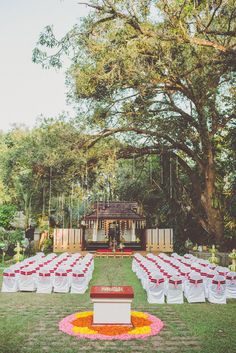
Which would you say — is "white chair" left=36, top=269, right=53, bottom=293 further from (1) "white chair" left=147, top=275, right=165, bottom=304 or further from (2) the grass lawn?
(1) "white chair" left=147, top=275, right=165, bottom=304

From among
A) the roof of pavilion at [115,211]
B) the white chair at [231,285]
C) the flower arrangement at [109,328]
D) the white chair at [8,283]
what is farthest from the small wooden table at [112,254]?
the flower arrangement at [109,328]

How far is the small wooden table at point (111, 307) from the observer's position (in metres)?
8.01

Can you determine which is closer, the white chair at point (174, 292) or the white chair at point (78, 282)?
the white chair at point (174, 292)

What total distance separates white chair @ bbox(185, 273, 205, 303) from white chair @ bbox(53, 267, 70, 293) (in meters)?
3.55

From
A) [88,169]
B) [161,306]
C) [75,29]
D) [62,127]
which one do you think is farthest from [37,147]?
[161,306]

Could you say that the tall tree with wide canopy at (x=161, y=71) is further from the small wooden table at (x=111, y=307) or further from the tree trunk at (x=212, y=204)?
the small wooden table at (x=111, y=307)

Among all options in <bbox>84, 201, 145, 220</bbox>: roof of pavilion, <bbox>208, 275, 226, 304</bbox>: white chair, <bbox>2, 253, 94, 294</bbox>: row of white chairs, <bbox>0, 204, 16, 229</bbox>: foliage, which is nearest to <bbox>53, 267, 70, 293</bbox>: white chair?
<bbox>2, 253, 94, 294</bbox>: row of white chairs

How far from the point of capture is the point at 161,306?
32.5ft

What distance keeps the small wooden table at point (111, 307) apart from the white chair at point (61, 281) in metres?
3.76

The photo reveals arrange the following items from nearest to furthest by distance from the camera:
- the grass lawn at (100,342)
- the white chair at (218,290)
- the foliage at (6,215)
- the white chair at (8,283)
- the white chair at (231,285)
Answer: the grass lawn at (100,342)
the white chair at (218,290)
the white chair at (231,285)
the white chair at (8,283)
the foliage at (6,215)

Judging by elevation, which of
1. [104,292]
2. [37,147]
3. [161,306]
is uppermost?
[37,147]

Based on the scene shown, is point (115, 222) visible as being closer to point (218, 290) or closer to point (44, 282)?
point (44, 282)

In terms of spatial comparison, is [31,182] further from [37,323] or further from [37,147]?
[37,323]

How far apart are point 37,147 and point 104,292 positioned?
9381 mm
